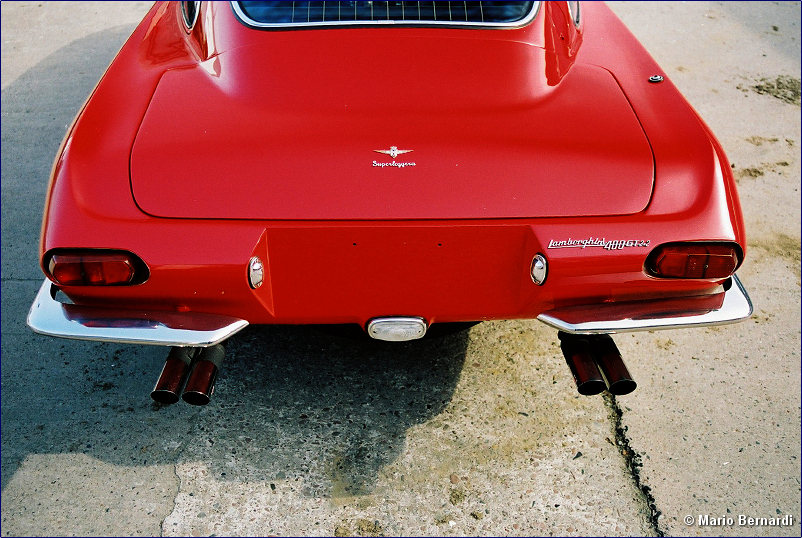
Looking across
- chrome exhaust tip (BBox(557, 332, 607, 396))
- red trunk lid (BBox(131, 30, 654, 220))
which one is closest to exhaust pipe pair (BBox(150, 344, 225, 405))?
red trunk lid (BBox(131, 30, 654, 220))

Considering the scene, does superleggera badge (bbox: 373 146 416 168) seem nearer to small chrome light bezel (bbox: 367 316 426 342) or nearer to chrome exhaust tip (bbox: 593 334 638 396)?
small chrome light bezel (bbox: 367 316 426 342)

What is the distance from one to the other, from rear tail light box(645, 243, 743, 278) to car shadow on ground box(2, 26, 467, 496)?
101cm

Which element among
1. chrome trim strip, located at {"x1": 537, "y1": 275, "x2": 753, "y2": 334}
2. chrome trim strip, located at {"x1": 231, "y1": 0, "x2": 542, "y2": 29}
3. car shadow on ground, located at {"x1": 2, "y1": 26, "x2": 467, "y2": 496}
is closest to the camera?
chrome trim strip, located at {"x1": 537, "y1": 275, "x2": 753, "y2": 334}

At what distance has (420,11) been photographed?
2.93m

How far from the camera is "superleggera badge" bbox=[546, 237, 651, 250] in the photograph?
233 centimetres

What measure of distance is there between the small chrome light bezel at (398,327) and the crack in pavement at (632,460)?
0.93 metres

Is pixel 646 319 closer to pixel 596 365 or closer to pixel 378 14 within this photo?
pixel 596 365

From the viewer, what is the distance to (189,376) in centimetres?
252

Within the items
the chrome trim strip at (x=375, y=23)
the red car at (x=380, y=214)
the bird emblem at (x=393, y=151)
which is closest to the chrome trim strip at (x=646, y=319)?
the red car at (x=380, y=214)

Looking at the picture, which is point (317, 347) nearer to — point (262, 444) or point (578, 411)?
point (262, 444)

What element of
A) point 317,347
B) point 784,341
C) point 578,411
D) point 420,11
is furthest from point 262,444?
point 784,341

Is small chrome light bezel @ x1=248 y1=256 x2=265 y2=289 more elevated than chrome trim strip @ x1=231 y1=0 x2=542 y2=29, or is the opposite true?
chrome trim strip @ x1=231 y1=0 x2=542 y2=29

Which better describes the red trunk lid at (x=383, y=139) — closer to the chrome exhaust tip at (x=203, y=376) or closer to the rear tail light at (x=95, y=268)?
the rear tail light at (x=95, y=268)

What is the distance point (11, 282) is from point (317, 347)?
1.57 meters
